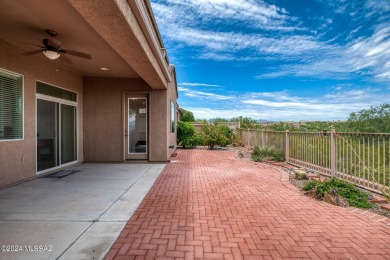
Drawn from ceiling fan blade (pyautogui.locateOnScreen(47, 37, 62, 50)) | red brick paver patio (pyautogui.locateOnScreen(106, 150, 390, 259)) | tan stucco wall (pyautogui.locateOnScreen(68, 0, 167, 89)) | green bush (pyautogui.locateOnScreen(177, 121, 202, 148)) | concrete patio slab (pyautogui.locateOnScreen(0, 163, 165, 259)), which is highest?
ceiling fan blade (pyautogui.locateOnScreen(47, 37, 62, 50))

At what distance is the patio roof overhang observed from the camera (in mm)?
2928

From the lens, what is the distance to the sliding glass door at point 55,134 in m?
6.20

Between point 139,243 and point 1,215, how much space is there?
94.8 inches

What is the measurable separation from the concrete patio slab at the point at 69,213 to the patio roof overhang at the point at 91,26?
2826mm

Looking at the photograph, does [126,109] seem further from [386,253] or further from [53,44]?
[386,253]

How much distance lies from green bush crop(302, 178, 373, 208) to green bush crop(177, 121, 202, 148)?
9874mm

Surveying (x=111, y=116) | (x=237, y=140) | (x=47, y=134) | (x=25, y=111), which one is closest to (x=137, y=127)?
(x=111, y=116)

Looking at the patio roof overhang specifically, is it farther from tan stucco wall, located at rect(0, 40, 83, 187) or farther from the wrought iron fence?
the wrought iron fence

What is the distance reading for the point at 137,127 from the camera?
8.58m

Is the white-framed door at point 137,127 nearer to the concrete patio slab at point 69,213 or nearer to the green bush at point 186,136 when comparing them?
the concrete patio slab at point 69,213

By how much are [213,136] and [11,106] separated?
1044 centimetres


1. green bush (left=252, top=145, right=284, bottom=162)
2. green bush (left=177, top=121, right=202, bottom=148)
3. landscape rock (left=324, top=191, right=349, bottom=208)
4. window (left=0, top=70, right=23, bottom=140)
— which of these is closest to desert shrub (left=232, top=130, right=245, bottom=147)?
green bush (left=177, top=121, right=202, bottom=148)

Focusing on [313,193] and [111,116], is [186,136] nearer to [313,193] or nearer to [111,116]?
[111,116]

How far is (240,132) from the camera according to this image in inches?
590
